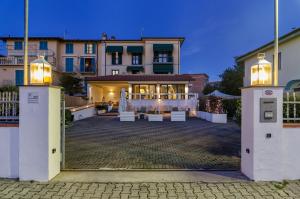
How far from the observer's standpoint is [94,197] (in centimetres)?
459

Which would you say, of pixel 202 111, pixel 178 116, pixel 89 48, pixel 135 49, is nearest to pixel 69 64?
pixel 89 48

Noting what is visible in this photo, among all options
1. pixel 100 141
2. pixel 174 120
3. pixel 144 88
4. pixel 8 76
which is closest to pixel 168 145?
pixel 100 141

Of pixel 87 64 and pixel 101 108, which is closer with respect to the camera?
pixel 101 108

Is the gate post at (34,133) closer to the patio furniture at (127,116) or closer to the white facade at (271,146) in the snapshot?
the white facade at (271,146)

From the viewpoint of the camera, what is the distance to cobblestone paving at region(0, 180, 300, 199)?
467 centimetres

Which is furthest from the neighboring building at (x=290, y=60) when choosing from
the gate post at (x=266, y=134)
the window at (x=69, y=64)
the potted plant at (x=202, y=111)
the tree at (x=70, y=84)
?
the window at (x=69, y=64)

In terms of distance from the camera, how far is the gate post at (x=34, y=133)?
5441 mm

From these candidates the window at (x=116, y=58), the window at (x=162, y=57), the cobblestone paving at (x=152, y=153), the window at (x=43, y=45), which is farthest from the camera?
the window at (x=43, y=45)

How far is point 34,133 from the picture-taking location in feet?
17.9

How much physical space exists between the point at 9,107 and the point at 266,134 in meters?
5.53

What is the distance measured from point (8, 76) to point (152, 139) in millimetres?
26720

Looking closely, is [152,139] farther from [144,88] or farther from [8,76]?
[8,76]

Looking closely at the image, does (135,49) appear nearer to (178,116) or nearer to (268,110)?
(178,116)

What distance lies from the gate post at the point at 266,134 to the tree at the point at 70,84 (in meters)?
31.9
